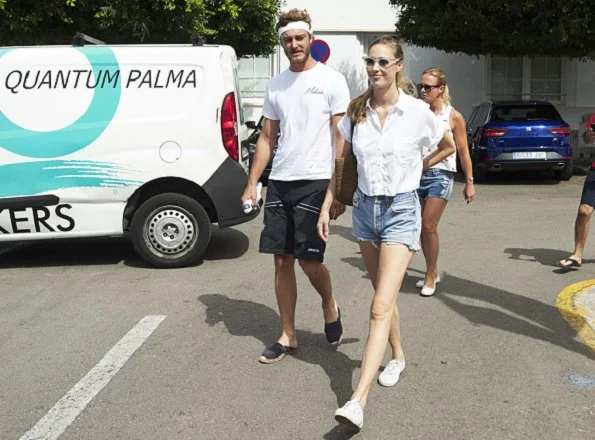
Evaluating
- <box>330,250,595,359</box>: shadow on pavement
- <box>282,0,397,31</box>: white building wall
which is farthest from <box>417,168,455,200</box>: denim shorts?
<box>282,0,397,31</box>: white building wall

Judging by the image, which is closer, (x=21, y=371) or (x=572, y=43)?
(x=21, y=371)

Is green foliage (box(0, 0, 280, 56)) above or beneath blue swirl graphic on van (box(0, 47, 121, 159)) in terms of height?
above

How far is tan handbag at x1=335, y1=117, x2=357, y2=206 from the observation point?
4.36m

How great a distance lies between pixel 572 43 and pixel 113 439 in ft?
44.6

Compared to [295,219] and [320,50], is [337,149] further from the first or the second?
[320,50]

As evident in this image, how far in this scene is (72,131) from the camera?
7590 millimetres

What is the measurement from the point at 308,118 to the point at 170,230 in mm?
3446

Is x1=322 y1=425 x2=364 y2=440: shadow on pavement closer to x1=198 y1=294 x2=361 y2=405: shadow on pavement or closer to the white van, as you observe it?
x1=198 y1=294 x2=361 y2=405: shadow on pavement

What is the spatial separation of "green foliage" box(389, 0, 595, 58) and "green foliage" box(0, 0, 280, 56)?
4.12 meters

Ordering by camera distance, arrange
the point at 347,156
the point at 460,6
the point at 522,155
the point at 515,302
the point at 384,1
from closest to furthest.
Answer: the point at 347,156
the point at 515,302
the point at 522,155
the point at 460,6
the point at 384,1

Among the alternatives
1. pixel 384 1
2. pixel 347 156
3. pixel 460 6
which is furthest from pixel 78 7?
pixel 347 156

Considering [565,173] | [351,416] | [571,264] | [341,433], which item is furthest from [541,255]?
[565,173]

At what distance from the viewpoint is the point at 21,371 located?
5.01 m

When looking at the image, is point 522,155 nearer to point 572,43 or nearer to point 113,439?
point 572,43
